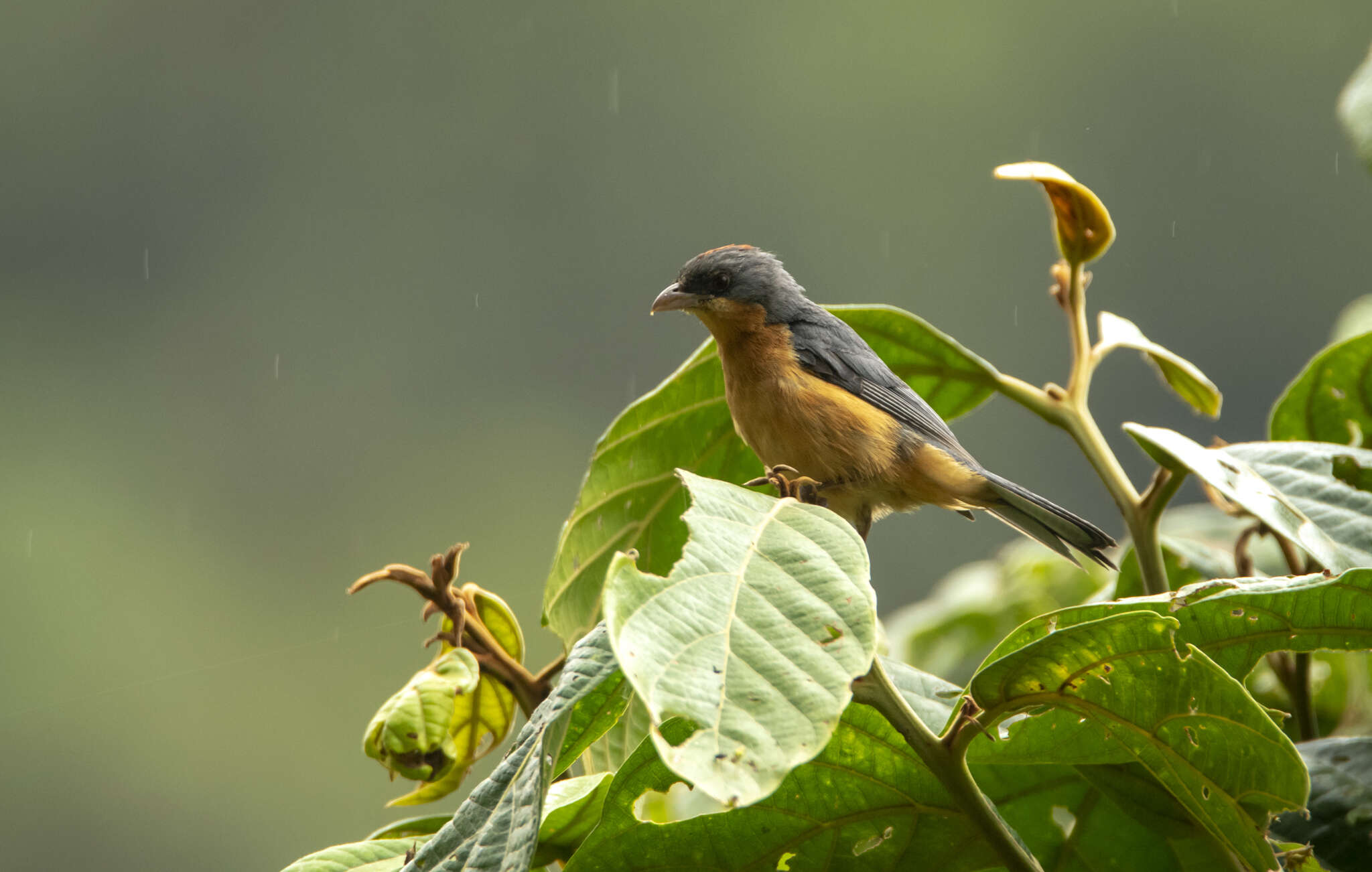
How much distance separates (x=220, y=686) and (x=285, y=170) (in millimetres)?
14197

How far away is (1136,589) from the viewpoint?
1779mm

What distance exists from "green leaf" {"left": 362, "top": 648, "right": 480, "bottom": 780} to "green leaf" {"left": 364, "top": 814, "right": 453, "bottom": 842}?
3.9 inches

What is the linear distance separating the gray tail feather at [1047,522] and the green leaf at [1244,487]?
0.69 metres

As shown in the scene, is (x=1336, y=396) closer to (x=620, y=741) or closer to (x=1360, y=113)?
(x=1360, y=113)

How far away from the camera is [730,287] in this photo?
2893 millimetres

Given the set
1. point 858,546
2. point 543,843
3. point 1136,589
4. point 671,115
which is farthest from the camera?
point 671,115

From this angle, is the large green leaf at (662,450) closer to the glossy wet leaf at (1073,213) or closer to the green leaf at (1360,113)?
the glossy wet leaf at (1073,213)

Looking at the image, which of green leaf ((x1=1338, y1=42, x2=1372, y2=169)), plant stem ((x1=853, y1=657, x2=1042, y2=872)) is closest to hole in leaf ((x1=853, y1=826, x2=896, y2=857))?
plant stem ((x1=853, y1=657, x2=1042, y2=872))

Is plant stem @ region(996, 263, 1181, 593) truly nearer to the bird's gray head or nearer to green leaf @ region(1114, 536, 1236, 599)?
green leaf @ region(1114, 536, 1236, 599)

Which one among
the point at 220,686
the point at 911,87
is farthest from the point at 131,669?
the point at 911,87

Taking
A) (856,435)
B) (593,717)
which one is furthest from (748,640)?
(856,435)

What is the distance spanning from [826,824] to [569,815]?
270mm

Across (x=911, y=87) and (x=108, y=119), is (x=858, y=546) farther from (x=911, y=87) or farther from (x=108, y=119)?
(x=108, y=119)

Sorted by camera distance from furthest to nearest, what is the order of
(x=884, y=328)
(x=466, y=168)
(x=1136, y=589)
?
1. (x=466, y=168)
2. (x=884, y=328)
3. (x=1136, y=589)
